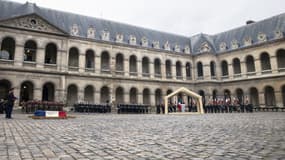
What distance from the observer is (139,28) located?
41.0 meters

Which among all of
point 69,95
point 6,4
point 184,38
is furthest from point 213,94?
point 6,4

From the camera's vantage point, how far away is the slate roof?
29.6 meters

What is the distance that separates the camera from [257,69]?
112 ft

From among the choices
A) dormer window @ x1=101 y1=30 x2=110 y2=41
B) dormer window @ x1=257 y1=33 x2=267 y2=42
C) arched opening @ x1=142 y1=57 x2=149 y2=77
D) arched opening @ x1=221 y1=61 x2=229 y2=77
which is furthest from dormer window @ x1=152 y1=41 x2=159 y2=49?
dormer window @ x1=257 y1=33 x2=267 y2=42

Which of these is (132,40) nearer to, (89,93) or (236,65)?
(89,93)

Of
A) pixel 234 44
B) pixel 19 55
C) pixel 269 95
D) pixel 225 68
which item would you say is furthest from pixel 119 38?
pixel 269 95

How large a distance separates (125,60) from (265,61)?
874 inches

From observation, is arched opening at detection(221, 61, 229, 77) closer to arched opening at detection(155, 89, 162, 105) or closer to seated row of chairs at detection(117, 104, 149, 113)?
arched opening at detection(155, 89, 162, 105)

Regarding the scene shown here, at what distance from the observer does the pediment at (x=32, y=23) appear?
26303mm

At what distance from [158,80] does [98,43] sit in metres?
11.3

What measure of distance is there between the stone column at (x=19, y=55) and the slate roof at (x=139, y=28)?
147 inches

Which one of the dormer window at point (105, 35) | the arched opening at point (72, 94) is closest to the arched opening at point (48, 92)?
the arched opening at point (72, 94)

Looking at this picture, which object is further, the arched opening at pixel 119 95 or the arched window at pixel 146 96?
the arched window at pixel 146 96

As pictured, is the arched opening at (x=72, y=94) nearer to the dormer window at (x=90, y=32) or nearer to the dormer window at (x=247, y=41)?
the dormer window at (x=90, y=32)
